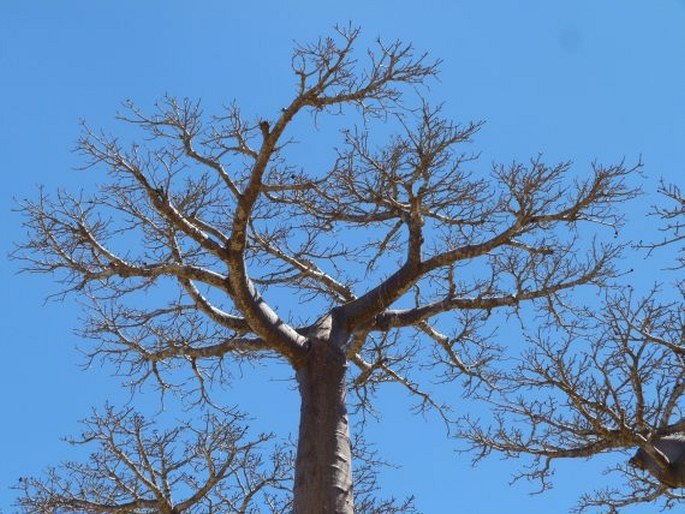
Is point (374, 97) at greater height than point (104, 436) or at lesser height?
greater

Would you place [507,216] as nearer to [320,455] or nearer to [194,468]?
[320,455]

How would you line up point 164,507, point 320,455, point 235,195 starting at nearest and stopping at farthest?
point 320,455 → point 235,195 → point 164,507

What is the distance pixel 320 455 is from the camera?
582 cm

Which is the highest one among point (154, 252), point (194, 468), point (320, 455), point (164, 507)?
point (154, 252)

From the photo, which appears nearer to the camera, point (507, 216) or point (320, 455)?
point (320, 455)

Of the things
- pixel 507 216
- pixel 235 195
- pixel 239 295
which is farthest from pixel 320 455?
pixel 507 216

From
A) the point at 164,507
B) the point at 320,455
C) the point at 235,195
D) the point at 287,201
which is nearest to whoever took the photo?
the point at 320,455

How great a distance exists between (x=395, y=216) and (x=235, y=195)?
1.20 m

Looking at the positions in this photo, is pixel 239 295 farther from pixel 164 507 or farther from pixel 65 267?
pixel 164 507

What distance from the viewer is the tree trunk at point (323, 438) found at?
5.64 metres

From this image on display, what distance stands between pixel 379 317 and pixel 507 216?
1.14 metres

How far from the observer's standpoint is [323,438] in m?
Answer: 5.91

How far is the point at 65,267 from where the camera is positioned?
695 centimetres

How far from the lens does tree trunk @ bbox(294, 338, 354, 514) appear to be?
5.64 meters
